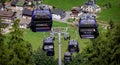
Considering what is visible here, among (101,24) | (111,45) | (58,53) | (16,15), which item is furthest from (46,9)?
(16,15)

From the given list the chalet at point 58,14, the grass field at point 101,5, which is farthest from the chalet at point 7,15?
the grass field at point 101,5

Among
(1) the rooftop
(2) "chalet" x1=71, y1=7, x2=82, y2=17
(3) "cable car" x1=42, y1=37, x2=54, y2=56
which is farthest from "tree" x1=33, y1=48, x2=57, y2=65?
(2) "chalet" x1=71, y1=7, x2=82, y2=17

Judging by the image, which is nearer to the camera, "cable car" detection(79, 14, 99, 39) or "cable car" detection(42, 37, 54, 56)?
"cable car" detection(79, 14, 99, 39)

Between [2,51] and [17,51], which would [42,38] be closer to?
[17,51]

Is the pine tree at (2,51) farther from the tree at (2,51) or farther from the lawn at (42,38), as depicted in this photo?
the lawn at (42,38)

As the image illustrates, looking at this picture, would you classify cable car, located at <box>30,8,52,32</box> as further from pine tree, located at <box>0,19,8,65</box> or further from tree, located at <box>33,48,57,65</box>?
tree, located at <box>33,48,57,65</box>

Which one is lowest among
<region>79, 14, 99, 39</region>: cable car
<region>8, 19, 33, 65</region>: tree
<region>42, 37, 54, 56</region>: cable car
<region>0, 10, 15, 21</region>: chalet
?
<region>0, 10, 15, 21</region>: chalet

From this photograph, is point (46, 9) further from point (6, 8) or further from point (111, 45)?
point (6, 8)
